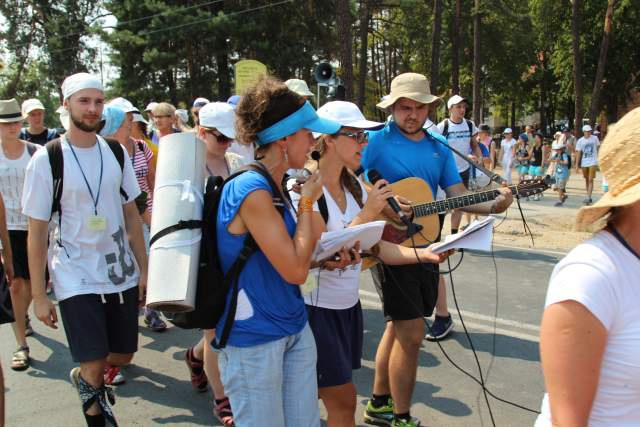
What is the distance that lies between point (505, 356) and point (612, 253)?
3.51 meters

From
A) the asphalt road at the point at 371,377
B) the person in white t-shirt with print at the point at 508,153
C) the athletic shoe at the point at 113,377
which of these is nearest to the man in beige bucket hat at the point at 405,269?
the asphalt road at the point at 371,377

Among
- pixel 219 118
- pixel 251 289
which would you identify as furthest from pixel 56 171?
pixel 251 289

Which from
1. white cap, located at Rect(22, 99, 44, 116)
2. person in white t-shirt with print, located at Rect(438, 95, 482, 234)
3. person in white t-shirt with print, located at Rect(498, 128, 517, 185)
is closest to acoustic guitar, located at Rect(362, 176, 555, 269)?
person in white t-shirt with print, located at Rect(438, 95, 482, 234)

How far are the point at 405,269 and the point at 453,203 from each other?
59 cm

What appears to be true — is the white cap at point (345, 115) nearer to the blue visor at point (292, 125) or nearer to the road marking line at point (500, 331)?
the blue visor at point (292, 125)

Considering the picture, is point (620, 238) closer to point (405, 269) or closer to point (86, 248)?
point (405, 269)

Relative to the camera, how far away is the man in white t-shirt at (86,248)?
10.1 ft

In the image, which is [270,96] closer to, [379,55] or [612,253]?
[612,253]

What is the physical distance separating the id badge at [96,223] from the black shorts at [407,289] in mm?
1636

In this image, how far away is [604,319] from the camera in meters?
1.39

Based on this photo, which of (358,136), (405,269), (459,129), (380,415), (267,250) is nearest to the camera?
(267,250)

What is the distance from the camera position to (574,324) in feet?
4.56

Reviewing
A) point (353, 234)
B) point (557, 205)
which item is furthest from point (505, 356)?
point (557, 205)

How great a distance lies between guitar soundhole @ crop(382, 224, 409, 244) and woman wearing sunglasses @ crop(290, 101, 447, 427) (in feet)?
1.24
